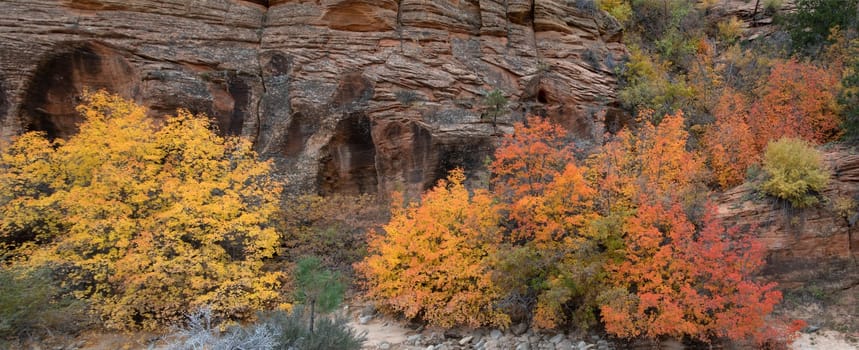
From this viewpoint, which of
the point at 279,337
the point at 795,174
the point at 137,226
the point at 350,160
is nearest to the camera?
the point at 279,337

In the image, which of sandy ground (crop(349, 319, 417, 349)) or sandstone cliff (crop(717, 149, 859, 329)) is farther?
sandstone cliff (crop(717, 149, 859, 329))

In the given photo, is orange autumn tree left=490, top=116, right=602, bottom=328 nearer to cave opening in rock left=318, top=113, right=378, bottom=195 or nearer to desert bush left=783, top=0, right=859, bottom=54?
cave opening in rock left=318, top=113, right=378, bottom=195

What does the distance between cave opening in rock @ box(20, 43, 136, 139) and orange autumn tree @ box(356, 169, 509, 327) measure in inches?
521

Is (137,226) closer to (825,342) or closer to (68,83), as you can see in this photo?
(68,83)

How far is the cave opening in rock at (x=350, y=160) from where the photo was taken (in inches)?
826

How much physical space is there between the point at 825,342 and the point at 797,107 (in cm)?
1069

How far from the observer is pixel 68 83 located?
1819 cm

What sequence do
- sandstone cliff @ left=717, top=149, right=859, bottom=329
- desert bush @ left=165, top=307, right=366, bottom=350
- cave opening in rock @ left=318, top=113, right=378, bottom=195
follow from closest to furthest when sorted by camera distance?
desert bush @ left=165, top=307, right=366, bottom=350 → sandstone cliff @ left=717, top=149, right=859, bottom=329 → cave opening in rock @ left=318, top=113, right=378, bottom=195

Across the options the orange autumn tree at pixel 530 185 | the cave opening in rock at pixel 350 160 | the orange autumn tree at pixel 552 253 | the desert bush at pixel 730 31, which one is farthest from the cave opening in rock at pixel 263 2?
the desert bush at pixel 730 31

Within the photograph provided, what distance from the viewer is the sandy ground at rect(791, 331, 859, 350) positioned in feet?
42.5

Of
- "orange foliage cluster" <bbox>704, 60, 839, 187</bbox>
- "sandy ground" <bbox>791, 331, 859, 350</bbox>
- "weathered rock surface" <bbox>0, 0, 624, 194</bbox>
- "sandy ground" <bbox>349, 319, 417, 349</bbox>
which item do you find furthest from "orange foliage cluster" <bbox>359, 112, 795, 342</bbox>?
"weathered rock surface" <bbox>0, 0, 624, 194</bbox>

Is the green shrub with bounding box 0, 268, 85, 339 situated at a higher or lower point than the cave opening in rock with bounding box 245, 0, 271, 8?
lower

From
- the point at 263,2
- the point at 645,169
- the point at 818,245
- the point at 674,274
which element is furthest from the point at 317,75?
the point at 818,245

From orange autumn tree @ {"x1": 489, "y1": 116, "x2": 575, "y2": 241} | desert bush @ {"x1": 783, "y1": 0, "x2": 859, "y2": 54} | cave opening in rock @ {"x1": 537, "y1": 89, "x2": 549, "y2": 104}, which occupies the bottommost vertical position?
orange autumn tree @ {"x1": 489, "y1": 116, "x2": 575, "y2": 241}
